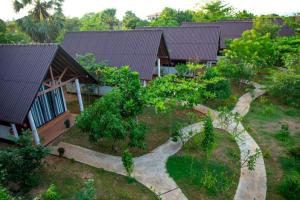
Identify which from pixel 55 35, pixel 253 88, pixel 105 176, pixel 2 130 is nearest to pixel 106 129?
pixel 105 176

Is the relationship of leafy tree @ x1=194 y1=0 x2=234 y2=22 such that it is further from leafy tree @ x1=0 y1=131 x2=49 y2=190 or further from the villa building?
leafy tree @ x1=0 y1=131 x2=49 y2=190

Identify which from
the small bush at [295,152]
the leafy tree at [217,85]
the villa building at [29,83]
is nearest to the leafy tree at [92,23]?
the villa building at [29,83]

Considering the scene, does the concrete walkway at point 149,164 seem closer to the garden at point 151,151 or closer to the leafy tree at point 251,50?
the garden at point 151,151

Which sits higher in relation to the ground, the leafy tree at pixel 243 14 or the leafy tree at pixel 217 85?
the leafy tree at pixel 243 14

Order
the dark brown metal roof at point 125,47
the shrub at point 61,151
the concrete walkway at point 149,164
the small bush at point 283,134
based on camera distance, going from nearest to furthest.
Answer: the concrete walkway at point 149,164 → the shrub at point 61,151 → the small bush at point 283,134 → the dark brown metal roof at point 125,47

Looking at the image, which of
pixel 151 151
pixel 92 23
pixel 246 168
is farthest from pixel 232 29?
pixel 92 23

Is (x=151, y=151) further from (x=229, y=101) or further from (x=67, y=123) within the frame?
(x=229, y=101)

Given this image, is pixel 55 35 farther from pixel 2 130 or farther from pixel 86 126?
pixel 86 126

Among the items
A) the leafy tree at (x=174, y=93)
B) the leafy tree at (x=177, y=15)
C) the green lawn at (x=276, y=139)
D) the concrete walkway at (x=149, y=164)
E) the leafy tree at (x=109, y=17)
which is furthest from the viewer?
the leafy tree at (x=109, y=17)
